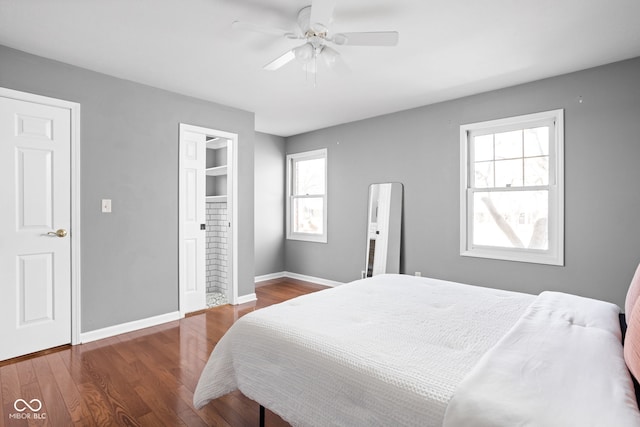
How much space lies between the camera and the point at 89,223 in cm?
306

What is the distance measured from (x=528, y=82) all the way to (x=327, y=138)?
106 inches

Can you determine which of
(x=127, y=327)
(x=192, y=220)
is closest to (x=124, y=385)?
(x=127, y=327)

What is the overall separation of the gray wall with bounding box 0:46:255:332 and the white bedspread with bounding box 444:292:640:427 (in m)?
3.24

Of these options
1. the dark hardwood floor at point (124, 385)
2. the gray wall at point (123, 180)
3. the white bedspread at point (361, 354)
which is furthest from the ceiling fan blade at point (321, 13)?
the dark hardwood floor at point (124, 385)

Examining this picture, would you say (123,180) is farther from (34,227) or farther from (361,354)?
(361,354)

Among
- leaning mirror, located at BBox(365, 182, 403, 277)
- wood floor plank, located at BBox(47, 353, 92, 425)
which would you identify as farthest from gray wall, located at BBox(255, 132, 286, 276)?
wood floor plank, located at BBox(47, 353, 92, 425)

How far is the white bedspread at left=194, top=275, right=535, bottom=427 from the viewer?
1.14 meters

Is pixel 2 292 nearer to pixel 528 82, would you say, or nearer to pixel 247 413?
pixel 247 413

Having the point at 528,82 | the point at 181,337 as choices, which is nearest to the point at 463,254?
the point at 528,82

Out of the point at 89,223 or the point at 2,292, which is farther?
the point at 89,223

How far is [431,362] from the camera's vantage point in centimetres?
123

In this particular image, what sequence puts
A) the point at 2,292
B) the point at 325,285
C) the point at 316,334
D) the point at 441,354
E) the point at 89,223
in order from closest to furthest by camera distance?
the point at 441,354 → the point at 316,334 → the point at 2,292 → the point at 89,223 → the point at 325,285

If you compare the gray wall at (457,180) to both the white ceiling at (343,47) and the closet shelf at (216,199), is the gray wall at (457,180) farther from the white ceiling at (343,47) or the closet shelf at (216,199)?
the closet shelf at (216,199)

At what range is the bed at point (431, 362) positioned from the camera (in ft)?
3.11
